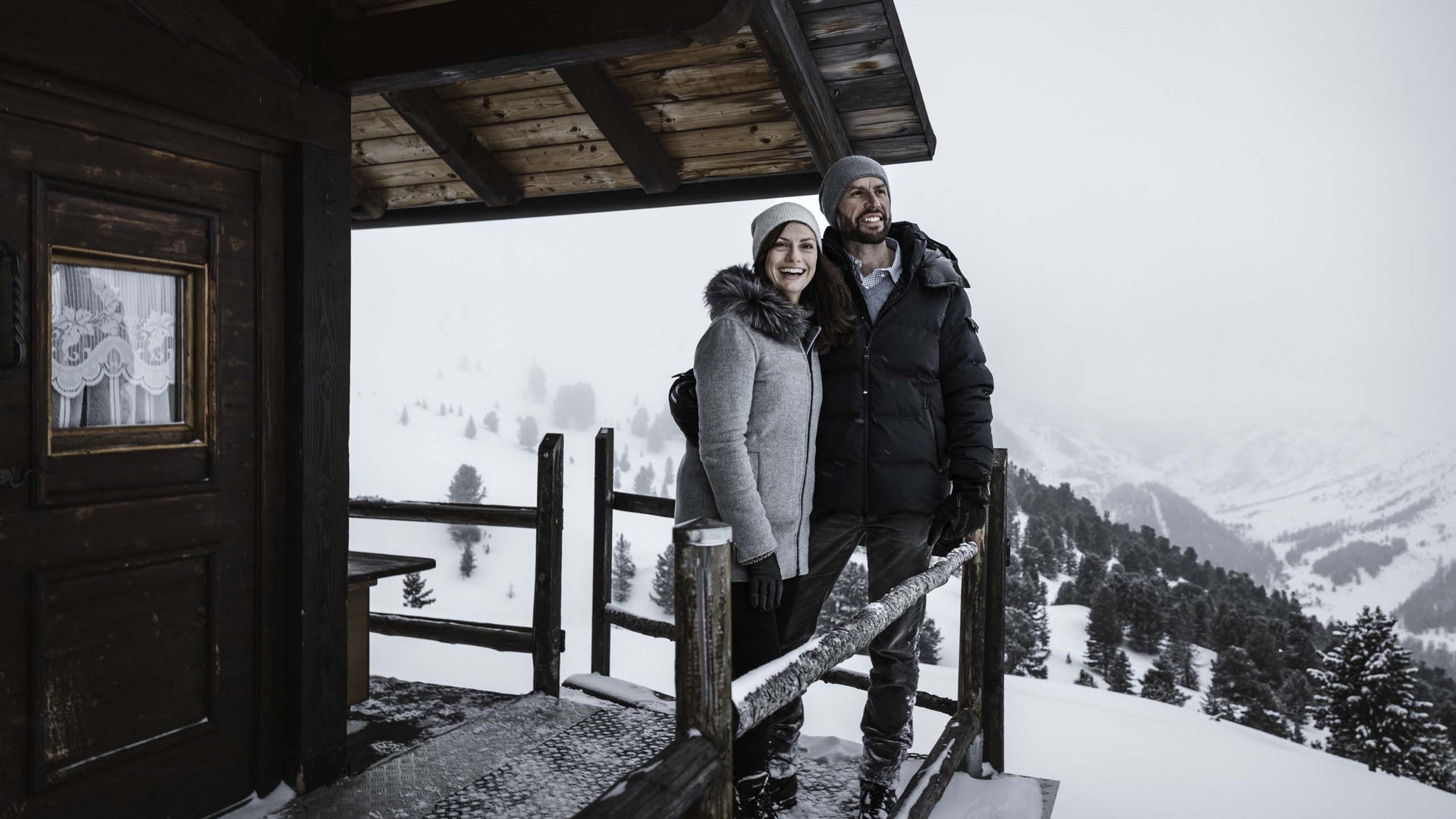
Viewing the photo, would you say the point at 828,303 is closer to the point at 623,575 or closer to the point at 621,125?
the point at 621,125

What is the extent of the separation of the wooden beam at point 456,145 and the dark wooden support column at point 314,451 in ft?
3.27

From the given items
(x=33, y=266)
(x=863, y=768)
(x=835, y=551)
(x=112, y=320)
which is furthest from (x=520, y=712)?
(x=33, y=266)

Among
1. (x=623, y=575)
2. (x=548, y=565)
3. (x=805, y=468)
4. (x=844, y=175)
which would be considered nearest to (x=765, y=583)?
(x=805, y=468)

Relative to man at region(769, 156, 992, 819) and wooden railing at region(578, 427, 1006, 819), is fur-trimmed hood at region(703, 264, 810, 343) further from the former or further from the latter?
wooden railing at region(578, 427, 1006, 819)

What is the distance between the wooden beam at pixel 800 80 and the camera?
3.04m

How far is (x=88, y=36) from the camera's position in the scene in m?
2.34

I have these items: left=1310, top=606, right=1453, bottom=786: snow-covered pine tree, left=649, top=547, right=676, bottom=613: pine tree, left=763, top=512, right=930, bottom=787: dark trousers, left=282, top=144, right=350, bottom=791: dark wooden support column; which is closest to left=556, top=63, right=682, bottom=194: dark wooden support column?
left=282, top=144, right=350, bottom=791: dark wooden support column

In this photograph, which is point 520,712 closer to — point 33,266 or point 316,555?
point 316,555

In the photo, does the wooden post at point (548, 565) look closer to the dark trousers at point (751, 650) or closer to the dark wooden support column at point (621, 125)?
the dark wooden support column at point (621, 125)

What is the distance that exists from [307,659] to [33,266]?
145 centimetres

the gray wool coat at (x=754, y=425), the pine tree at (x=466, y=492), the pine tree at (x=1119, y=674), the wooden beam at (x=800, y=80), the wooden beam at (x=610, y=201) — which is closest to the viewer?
the gray wool coat at (x=754, y=425)

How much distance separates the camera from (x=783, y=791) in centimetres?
281

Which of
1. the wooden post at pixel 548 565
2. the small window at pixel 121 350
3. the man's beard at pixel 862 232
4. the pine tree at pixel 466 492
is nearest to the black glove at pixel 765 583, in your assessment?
the man's beard at pixel 862 232

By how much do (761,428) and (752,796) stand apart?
39.5 inches
